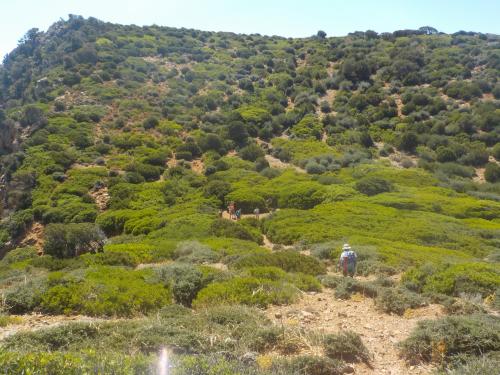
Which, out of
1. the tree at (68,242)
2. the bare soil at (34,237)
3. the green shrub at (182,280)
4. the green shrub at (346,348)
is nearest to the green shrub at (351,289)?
the green shrub at (346,348)

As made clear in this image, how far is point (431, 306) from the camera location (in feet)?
30.1

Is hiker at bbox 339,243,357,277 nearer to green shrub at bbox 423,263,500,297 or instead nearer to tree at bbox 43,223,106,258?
green shrub at bbox 423,263,500,297

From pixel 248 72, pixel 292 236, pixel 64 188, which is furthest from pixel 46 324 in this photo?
pixel 248 72

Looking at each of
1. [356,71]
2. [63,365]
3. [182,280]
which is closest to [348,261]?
[182,280]

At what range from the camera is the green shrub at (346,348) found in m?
6.72

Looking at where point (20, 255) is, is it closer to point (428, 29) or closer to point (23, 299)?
point (23, 299)

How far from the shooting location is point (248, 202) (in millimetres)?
23547

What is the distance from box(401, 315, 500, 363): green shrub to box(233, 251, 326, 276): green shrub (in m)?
5.19

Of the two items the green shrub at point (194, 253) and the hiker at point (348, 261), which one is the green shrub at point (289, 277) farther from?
the green shrub at point (194, 253)

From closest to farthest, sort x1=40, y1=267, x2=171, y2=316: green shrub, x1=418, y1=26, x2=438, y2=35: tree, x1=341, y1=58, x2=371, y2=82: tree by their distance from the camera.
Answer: x1=40, y1=267, x2=171, y2=316: green shrub → x1=341, y1=58, x2=371, y2=82: tree → x1=418, y1=26, x2=438, y2=35: tree

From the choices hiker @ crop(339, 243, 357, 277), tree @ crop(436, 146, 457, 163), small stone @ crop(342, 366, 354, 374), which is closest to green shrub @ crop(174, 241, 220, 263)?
hiker @ crop(339, 243, 357, 277)

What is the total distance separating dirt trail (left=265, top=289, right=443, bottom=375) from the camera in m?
→ 6.65

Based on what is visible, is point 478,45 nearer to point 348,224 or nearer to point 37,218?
point 348,224

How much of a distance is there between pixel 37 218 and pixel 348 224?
17.8 metres
